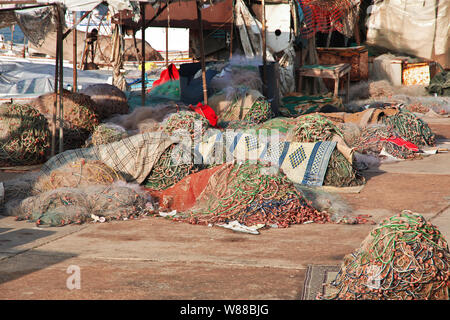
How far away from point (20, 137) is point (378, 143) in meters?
6.02

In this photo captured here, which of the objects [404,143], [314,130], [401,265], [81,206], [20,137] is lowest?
[81,206]

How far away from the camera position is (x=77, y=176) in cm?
724

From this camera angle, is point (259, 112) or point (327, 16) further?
point (327, 16)

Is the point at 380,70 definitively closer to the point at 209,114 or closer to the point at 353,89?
the point at 353,89

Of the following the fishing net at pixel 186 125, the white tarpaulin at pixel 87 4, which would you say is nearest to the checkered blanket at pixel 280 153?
the fishing net at pixel 186 125

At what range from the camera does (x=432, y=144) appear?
1170 cm

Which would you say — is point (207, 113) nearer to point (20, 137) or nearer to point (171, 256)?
point (20, 137)

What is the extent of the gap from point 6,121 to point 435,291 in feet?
25.7

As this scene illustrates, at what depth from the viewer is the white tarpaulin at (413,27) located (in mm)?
22859

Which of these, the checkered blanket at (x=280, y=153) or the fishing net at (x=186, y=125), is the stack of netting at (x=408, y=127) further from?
the fishing net at (x=186, y=125)

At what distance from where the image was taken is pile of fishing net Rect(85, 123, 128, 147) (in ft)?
32.1

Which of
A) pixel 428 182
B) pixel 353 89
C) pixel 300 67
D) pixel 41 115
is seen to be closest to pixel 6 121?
pixel 41 115

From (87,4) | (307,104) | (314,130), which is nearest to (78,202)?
(87,4)

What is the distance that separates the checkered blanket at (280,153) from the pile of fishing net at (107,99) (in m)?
4.21
